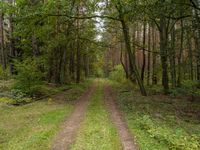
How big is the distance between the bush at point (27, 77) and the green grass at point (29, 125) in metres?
3.14

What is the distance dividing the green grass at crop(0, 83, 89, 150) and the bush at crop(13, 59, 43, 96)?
3.14 metres

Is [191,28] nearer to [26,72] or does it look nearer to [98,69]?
[26,72]

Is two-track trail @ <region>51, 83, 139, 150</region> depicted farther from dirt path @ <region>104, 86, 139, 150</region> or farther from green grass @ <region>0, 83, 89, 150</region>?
green grass @ <region>0, 83, 89, 150</region>

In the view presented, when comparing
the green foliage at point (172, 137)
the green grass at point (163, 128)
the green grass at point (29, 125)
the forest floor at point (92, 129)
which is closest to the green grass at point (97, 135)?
the forest floor at point (92, 129)

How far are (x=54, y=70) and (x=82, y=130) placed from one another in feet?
66.6

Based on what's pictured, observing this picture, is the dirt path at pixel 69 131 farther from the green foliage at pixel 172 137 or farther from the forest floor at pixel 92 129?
the green foliage at pixel 172 137

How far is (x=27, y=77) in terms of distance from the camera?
18375mm

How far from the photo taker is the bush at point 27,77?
59.6ft

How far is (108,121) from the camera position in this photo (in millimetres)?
11562

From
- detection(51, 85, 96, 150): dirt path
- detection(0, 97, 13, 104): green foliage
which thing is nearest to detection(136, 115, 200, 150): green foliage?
detection(51, 85, 96, 150): dirt path

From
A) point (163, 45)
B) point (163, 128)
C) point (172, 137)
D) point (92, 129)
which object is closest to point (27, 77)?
point (92, 129)

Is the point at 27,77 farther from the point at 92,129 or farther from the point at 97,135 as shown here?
the point at 97,135

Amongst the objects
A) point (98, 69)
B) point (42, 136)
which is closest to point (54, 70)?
point (42, 136)

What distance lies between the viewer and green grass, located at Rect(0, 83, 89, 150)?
8.41 metres
